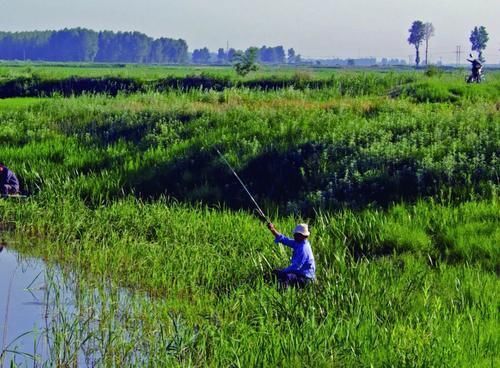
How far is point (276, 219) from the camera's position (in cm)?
1321

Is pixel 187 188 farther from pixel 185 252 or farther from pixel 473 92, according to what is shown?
pixel 473 92

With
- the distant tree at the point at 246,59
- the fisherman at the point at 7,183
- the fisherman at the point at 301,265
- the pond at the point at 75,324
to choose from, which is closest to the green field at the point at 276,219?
the pond at the point at 75,324

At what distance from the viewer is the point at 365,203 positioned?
Answer: 535 inches

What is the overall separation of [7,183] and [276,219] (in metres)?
6.34

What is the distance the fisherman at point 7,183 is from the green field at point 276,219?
2.19ft

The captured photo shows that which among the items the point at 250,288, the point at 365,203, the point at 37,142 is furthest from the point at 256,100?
the point at 250,288

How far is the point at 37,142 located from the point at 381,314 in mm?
14132

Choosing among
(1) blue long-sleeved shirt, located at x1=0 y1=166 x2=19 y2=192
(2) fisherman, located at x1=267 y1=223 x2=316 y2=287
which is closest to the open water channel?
(2) fisherman, located at x1=267 y1=223 x2=316 y2=287

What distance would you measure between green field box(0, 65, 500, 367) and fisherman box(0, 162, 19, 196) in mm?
668

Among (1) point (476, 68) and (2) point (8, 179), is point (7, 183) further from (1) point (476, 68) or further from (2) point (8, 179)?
(1) point (476, 68)

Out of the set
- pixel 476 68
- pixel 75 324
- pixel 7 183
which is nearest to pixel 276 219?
pixel 75 324

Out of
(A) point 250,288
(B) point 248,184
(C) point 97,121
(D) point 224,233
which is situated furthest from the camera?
(C) point 97,121

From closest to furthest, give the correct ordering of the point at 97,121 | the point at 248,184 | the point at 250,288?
the point at 250,288 < the point at 248,184 < the point at 97,121

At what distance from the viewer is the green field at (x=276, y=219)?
7586 millimetres
